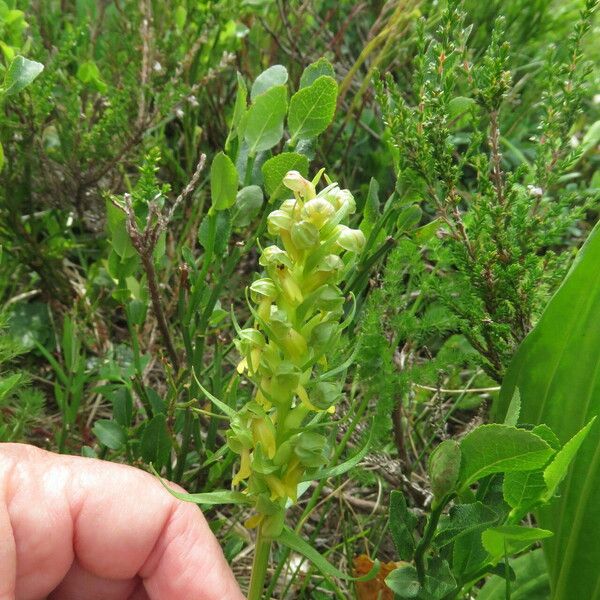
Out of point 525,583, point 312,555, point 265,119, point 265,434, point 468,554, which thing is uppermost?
point 265,119

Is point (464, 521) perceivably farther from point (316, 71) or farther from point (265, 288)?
point (316, 71)

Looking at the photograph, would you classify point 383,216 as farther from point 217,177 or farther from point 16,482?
point 16,482

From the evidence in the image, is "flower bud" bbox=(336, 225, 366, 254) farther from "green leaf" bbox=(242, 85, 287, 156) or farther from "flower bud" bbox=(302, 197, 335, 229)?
"green leaf" bbox=(242, 85, 287, 156)

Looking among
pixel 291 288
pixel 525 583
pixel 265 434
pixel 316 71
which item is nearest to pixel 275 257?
pixel 291 288

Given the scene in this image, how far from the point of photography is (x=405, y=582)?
92 centimetres

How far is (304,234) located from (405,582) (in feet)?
1.42

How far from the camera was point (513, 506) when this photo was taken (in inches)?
34.5

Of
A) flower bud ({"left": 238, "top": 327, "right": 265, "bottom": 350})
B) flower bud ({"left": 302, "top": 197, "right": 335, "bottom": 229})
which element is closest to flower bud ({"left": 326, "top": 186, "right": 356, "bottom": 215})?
flower bud ({"left": 302, "top": 197, "right": 335, "bottom": 229})

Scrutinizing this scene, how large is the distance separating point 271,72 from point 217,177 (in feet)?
0.61

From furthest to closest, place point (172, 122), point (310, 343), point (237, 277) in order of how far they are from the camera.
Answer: point (172, 122) → point (237, 277) → point (310, 343)

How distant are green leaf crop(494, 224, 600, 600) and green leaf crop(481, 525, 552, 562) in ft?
0.48

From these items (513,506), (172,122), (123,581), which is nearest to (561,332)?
(513,506)

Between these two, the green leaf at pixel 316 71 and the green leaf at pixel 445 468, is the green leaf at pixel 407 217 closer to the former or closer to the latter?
the green leaf at pixel 316 71

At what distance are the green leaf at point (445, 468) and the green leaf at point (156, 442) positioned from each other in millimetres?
390
